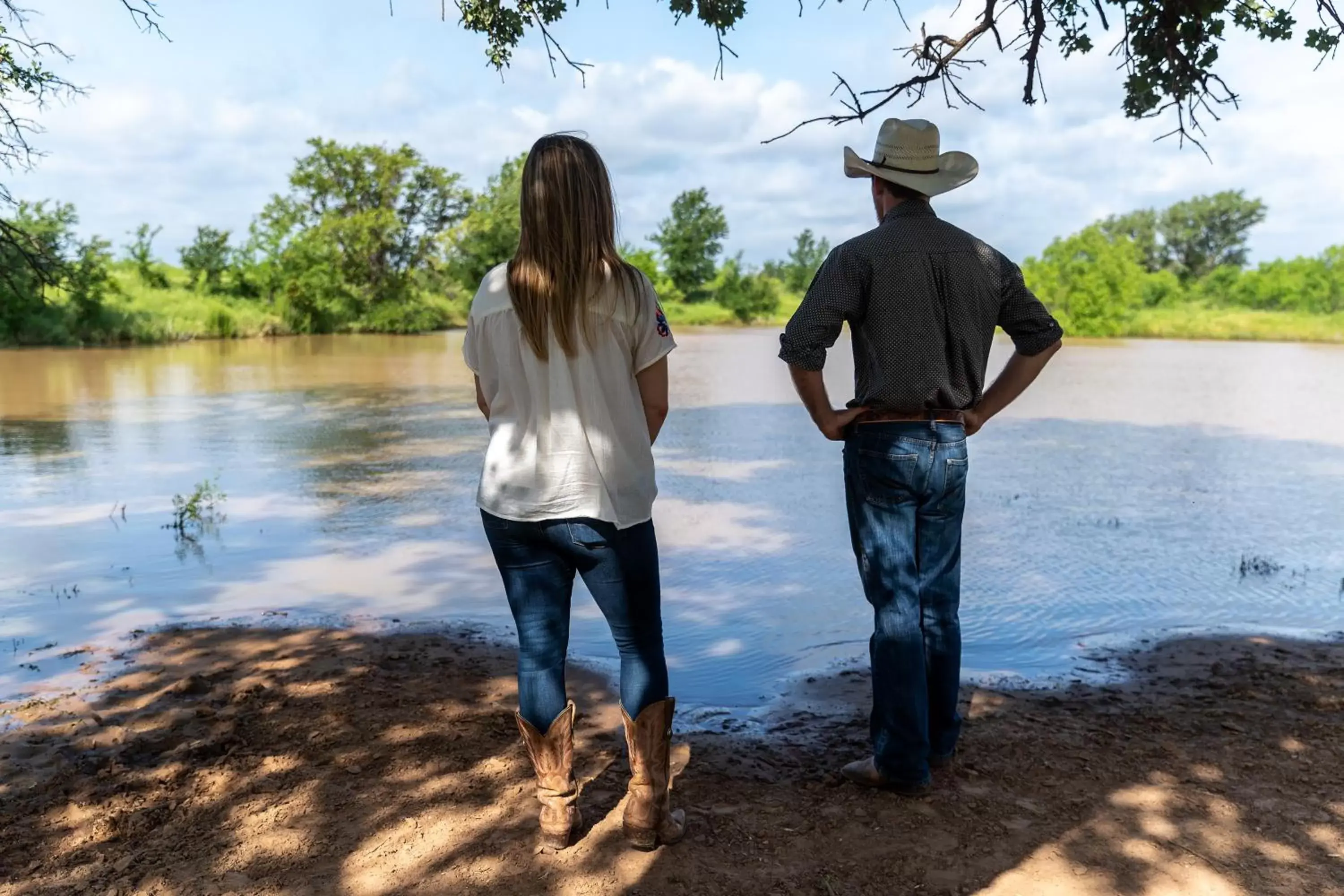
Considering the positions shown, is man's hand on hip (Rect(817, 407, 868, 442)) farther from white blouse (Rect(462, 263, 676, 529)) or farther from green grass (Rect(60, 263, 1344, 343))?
green grass (Rect(60, 263, 1344, 343))

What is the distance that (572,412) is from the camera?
8.89 feet

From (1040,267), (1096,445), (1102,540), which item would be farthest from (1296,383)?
(1040,267)

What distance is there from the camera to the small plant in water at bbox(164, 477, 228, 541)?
7484 millimetres

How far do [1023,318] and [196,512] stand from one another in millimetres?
6627

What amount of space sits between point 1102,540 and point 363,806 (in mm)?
5965

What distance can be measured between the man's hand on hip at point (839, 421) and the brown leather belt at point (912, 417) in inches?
1.0

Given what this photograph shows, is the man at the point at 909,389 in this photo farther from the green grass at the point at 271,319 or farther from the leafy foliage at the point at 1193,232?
the leafy foliage at the point at 1193,232

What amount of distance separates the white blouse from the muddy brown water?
1.88 meters

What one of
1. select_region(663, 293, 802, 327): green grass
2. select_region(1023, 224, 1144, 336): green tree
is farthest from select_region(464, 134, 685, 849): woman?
select_region(663, 293, 802, 327): green grass

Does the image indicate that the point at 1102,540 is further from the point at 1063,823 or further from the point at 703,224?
the point at 703,224

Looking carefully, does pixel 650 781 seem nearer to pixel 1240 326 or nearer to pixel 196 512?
pixel 196 512

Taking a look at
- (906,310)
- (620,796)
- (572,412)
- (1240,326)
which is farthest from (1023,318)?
(1240,326)

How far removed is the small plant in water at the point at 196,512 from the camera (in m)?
7.48

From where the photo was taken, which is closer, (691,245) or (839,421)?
(839,421)
